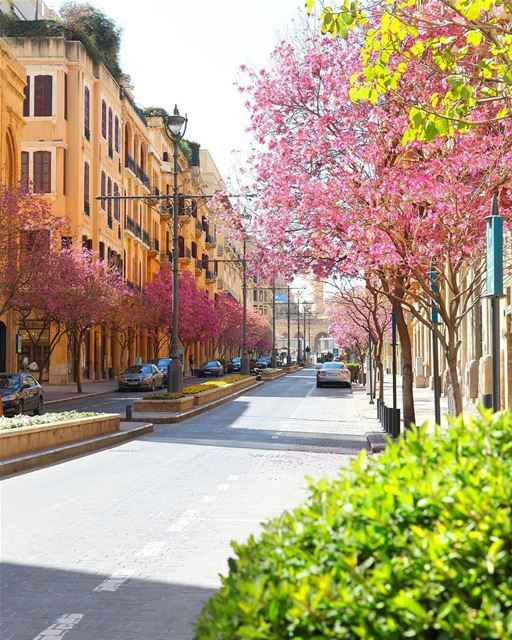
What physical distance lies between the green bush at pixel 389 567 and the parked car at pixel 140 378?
45.9m

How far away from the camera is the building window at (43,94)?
5481 centimetres

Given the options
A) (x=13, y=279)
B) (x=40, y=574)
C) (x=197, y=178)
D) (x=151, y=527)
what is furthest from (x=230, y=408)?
(x=197, y=178)

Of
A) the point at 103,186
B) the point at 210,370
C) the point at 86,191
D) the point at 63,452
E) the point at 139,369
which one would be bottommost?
the point at 63,452

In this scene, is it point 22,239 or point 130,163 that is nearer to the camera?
point 22,239

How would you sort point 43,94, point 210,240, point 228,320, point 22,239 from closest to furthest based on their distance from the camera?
point 22,239, point 43,94, point 228,320, point 210,240

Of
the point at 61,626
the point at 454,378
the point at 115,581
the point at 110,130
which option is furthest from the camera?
the point at 110,130

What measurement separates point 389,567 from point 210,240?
347 feet

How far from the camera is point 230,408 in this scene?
116ft

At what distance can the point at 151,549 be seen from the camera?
9289 millimetres

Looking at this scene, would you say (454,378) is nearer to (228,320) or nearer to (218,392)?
(218,392)

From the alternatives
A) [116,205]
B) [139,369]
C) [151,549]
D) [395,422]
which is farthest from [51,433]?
[116,205]

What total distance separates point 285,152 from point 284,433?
8.92m

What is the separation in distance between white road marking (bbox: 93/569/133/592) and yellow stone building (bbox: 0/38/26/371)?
37.5 m

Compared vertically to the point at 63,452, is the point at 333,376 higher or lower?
higher
